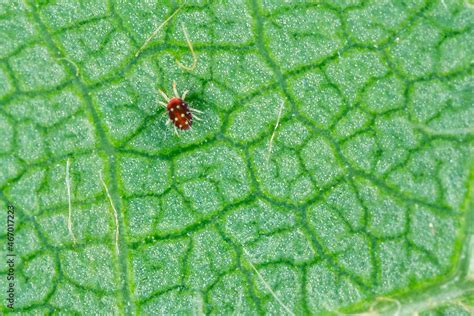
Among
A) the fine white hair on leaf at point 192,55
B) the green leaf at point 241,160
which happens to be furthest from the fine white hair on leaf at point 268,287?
the fine white hair on leaf at point 192,55

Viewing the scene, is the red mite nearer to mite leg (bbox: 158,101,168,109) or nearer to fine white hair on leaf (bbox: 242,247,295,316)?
mite leg (bbox: 158,101,168,109)

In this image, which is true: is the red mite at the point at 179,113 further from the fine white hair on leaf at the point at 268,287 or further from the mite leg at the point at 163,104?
the fine white hair on leaf at the point at 268,287

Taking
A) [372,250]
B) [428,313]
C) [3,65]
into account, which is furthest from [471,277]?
[3,65]

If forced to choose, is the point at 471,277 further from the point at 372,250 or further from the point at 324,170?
the point at 324,170

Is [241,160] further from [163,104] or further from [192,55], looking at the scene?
[192,55]

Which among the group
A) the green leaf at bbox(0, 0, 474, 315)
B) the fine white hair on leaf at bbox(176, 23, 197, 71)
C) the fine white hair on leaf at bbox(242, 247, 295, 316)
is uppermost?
the fine white hair on leaf at bbox(176, 23, 197, 71)

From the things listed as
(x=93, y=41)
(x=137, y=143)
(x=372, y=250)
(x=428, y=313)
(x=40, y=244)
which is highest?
(x=93, y=41)

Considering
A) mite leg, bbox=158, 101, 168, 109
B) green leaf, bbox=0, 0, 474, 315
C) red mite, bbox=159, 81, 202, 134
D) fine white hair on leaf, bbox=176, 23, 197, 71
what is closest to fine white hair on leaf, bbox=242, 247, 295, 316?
green leaf, bbox=0, 0, 474, 315

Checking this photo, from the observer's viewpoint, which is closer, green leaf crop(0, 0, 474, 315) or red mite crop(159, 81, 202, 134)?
red mite crop(159, 81, 202, 134)

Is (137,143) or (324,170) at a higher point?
(137,143)

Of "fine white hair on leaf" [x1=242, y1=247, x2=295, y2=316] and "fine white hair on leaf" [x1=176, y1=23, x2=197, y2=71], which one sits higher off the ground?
"fine white hair on leaf" [x1=176, y1=23, x2=197, y2=71]
